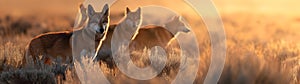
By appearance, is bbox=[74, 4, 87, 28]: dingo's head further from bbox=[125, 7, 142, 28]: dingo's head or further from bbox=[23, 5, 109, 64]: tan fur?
bbox=[125, 7, 142, 28]: dingo's head

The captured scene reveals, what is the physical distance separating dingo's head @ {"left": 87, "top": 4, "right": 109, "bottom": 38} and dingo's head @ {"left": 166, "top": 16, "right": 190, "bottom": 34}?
3.80 metres

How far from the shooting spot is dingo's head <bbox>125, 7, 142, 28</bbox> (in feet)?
57.2

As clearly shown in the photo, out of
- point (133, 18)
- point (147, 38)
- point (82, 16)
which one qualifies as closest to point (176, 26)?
point (147, 38)

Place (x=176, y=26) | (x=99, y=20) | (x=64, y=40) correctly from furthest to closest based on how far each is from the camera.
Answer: (x=176, y=26) → (x=64, y=40) → (x=99, y=20)

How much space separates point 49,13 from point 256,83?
30505 millimetres

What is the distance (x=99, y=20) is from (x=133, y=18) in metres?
2.10

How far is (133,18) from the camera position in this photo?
1761cm

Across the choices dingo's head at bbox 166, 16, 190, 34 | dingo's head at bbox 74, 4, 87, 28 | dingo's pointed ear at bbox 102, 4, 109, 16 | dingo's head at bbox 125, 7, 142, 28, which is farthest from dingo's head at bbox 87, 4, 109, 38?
dingo's head at bbox 166, 16, 190, 34

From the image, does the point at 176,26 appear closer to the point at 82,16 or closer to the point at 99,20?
the point at 82,16

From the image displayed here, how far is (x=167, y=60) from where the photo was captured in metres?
12.5

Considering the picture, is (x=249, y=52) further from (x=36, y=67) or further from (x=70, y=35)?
(x=70, y=35)

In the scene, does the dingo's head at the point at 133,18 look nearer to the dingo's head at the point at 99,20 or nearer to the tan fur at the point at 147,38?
the tan fur at the point at 147,38

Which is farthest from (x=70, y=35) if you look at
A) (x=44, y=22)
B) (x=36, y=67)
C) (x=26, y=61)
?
(x=44, y=22)

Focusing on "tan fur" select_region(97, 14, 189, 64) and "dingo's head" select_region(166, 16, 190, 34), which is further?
"dingo's head" select_region(166, 16, 190, 34)
